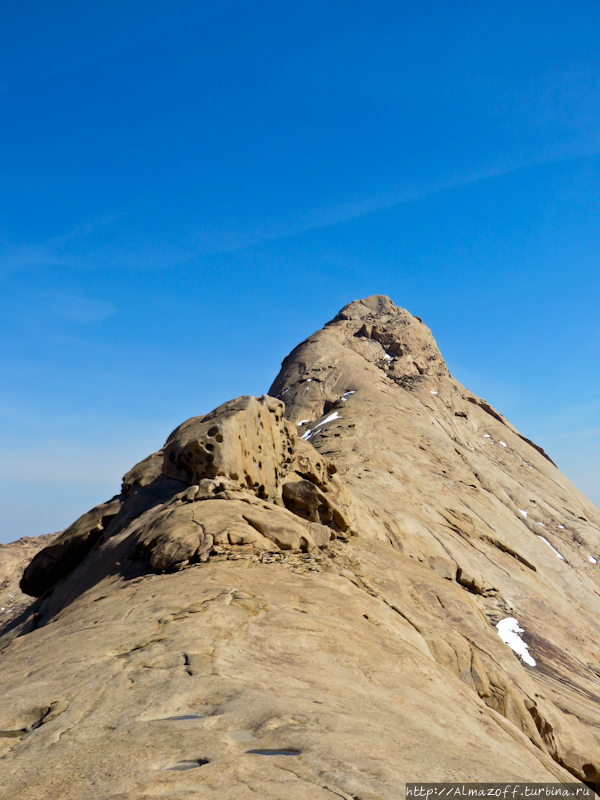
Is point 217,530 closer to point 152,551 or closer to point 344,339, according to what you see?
point 152,551

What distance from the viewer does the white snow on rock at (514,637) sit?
24.4m

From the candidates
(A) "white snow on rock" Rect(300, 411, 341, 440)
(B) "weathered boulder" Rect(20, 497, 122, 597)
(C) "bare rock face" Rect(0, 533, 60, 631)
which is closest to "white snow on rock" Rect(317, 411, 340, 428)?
(A) "white snow on rock" Rect(300, 411, 341, 440)

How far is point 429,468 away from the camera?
42.4 metres

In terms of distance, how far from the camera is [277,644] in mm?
10211

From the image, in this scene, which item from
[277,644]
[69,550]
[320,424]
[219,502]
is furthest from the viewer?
[320,424]

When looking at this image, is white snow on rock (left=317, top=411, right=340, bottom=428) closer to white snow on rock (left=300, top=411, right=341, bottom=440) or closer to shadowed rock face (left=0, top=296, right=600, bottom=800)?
white snow on rock (left=300, top=411, right=341, bottom=440)

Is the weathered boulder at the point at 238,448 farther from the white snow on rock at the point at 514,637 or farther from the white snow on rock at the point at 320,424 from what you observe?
the white snow on rock at the point at 320,424

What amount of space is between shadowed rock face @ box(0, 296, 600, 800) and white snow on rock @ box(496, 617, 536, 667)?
0.51ft

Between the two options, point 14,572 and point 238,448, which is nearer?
point 238,448

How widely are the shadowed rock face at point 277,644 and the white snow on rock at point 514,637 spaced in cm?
16

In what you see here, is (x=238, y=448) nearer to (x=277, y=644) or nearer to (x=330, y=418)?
(x=277, y=644)

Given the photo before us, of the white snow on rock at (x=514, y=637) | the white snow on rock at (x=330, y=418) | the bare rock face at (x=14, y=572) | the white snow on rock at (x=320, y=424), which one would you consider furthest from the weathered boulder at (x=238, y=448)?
the white snow on rock at (x=330, y=418)

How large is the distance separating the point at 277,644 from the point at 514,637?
19.5 metres

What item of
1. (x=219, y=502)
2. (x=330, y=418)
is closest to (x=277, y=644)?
(x=219, y=502)
